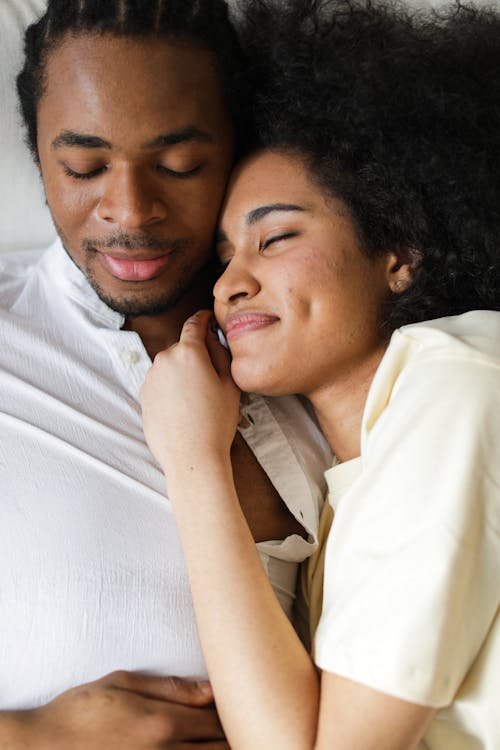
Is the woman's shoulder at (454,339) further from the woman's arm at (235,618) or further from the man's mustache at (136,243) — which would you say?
the man's mustache at (136,243)

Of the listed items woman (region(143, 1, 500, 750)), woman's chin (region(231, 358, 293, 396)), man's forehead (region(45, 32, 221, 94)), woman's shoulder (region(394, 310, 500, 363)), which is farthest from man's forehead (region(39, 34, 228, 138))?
woman's shoulder (region(394, 310, 500, 363))

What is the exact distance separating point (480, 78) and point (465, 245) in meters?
0.26

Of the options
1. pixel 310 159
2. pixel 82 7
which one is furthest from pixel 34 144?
pixel 310 159

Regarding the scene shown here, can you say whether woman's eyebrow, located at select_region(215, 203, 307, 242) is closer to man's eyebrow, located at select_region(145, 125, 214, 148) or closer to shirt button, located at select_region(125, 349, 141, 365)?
man's eyebrow, located at select_region(145, 125, 214, 148)

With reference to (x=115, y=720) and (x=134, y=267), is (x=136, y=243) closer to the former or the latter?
(x=134, y=267)

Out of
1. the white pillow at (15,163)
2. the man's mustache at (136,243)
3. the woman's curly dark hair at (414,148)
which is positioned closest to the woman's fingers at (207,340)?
the man's mustache at (136,243)

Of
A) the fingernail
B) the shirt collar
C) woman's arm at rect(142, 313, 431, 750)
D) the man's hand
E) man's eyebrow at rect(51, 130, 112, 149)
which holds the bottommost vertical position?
the fingernail

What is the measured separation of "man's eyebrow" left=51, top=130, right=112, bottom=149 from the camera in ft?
4.26

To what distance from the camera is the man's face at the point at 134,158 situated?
50.9 inches

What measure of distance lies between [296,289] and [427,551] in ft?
1.47

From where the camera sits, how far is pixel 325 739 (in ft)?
3.26

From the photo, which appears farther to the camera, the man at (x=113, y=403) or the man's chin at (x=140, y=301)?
the man's chin at (x=140, y=301)

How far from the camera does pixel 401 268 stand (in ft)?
4.42

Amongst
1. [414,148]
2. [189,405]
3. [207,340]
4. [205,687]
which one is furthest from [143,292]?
[205,687]
